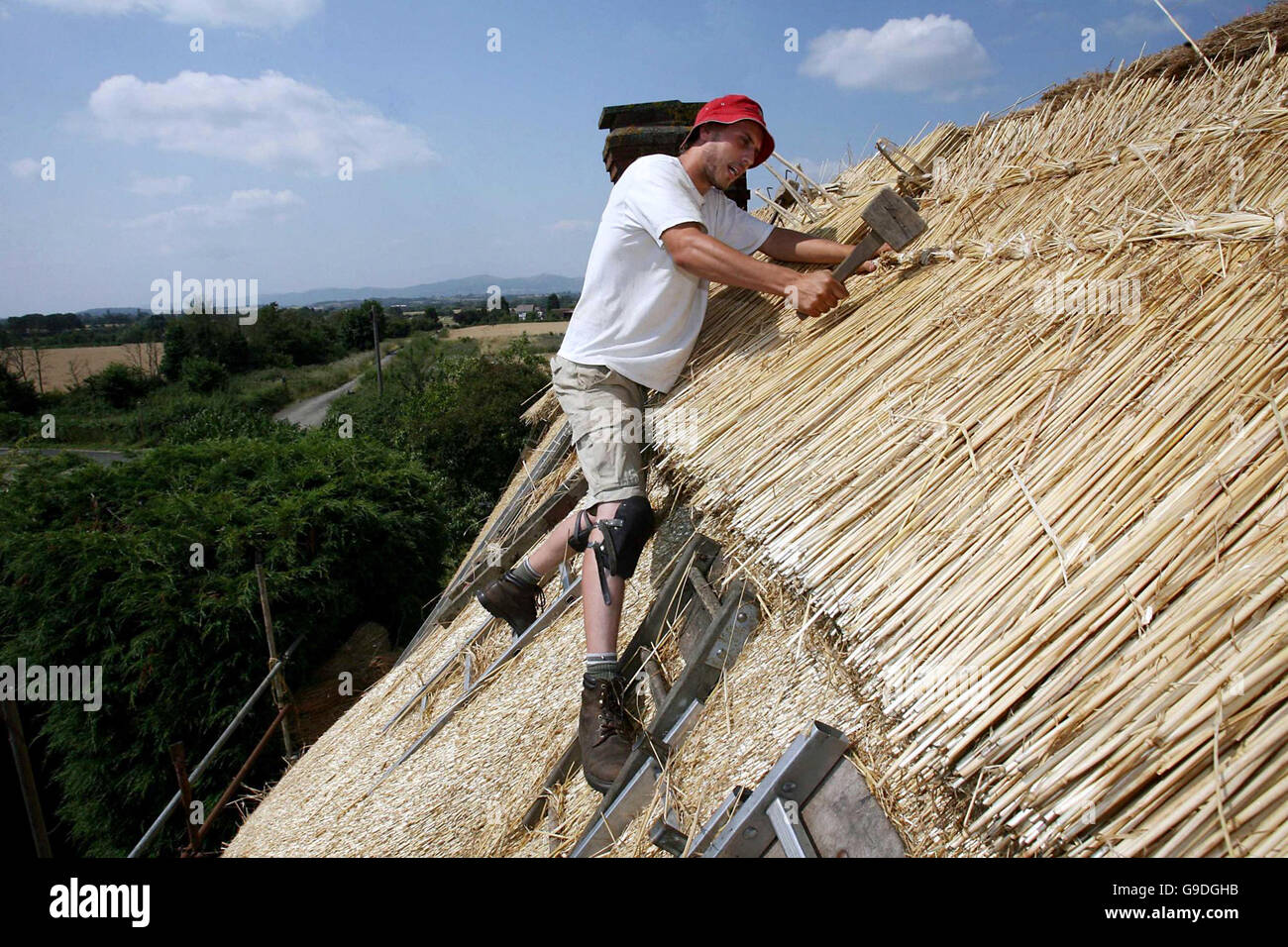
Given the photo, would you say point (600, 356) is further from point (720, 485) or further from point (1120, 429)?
point (1120, 429)

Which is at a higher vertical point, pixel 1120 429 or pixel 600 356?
pixel 600 356

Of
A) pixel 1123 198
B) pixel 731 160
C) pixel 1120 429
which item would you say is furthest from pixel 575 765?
pixel 1123 198

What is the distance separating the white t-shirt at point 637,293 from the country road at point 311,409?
35.1 meters

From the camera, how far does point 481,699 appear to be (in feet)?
10.2

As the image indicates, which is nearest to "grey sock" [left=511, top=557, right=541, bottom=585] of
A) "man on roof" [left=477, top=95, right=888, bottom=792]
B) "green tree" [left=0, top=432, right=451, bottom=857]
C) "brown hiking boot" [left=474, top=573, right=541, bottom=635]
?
"brown hiking boot" [left=474, top=573, right=541, bottom=635]

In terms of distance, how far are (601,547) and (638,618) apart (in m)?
0.47

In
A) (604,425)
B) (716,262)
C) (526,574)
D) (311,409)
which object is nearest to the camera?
(716,262)

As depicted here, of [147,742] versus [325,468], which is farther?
[325,468]

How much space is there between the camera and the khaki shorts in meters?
2.29

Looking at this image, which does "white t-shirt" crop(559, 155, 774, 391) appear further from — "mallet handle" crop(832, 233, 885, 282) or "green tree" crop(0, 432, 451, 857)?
"green tree" crop(0, 432, 451, 857)

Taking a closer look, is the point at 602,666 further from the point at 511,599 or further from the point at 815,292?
the point at 815,292
